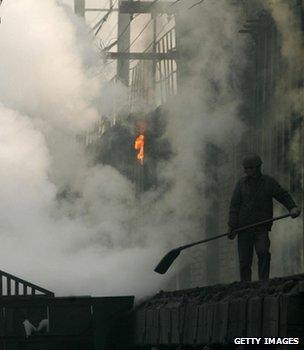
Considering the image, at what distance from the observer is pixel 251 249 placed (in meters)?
17.3

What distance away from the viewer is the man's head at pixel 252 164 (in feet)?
55.1

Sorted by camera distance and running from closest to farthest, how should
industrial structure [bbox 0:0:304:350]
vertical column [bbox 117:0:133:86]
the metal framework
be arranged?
industrial structure [bbox 0:0:304:350] → the metal framework → vertical column [bbox 117:0:133:86]

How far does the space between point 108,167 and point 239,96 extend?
727 cm

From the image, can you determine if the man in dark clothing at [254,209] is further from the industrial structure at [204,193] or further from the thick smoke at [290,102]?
the thick smoke at [290,102]

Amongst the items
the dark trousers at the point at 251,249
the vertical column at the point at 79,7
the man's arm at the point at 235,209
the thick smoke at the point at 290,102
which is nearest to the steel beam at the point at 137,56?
the vertical column at the point at 79,7

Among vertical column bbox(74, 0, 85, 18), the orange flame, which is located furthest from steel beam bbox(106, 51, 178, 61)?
vertical column bbox(74, 0, 85, 18)

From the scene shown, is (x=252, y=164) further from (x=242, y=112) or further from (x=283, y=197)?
(x=242, y=112)

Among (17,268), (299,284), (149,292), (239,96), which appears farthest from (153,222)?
(299,284)

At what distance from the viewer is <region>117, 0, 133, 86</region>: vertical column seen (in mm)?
35000

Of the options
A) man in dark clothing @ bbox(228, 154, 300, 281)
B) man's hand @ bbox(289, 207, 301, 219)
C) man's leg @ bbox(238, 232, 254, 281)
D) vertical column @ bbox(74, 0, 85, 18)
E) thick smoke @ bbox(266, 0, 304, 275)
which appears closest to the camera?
man's hand @ bbox(289, 207, 301, 219)

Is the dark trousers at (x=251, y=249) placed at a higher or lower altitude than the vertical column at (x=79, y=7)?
lower

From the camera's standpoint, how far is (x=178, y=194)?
2762cm

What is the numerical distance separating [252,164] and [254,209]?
2.06 feet

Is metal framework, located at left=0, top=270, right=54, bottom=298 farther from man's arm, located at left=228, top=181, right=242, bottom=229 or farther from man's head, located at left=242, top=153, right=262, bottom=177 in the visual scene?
man's head, located at left=242, top=153, right=262, bottom=177
